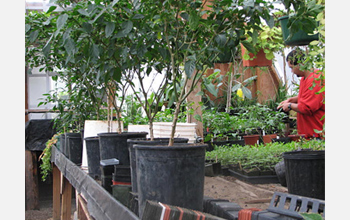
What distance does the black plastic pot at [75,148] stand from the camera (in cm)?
369

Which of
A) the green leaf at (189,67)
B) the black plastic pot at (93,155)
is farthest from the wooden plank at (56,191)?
the green leaf at (189,67)

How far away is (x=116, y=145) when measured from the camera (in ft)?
7.97

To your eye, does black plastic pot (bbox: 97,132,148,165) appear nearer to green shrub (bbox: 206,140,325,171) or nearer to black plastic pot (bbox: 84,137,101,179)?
black plastic pot (bbox: 84,137,101,179)

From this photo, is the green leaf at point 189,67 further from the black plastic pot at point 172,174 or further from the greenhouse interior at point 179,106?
the black plastic pot at point 172,174

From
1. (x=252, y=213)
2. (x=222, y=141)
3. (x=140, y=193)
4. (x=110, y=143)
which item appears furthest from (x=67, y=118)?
(x=252, y=213)

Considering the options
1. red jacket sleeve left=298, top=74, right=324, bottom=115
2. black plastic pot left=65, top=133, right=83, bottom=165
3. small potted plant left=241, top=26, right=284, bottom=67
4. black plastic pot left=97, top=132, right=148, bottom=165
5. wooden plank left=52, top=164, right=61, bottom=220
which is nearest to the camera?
black plastic pot left=97, top=132, right=148, bottom=165

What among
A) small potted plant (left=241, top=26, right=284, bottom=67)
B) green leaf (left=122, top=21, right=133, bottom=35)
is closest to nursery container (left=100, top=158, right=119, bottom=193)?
green leaf (left=122, top=21, right=133, bottom=35)

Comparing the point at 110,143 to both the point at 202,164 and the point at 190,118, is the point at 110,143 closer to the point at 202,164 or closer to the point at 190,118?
the point at 202,164

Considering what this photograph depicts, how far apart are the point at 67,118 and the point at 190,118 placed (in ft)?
5.06

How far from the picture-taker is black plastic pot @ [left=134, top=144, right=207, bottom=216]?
1.44 metres

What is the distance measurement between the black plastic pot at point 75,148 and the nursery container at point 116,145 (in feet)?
4.30

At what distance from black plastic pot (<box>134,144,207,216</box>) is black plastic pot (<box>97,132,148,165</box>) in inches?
36.7

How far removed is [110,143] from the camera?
7.98ft

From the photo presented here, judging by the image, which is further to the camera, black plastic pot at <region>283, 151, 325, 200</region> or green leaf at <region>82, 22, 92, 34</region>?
black plastic pot at <region>283, 151, 325, 200</region>
